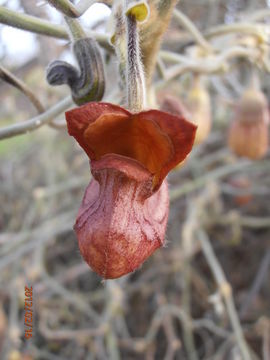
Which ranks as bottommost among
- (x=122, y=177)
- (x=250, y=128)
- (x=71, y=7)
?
(x=122, y=177)

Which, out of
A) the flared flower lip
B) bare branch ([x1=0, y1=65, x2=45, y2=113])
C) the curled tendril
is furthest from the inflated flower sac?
bare branch ([x1=0, y1=65, x2=45, y2=113])

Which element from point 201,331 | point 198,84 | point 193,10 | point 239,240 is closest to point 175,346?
point 201,331

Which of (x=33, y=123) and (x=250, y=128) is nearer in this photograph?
(x=33, y=123)

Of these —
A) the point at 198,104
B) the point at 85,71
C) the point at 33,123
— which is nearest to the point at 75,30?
the point at 85,71

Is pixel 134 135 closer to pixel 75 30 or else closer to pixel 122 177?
pixel 122 177

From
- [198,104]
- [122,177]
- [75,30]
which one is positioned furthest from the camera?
[198,104]

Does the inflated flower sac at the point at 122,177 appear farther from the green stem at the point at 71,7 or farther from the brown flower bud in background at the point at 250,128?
the brown flower bud in background at the point at 250,128

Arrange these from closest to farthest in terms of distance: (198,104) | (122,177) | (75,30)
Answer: (122,177)
(75,30)
(198,104)

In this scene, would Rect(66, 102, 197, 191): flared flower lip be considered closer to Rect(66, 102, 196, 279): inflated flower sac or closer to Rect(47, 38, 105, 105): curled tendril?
Rect(66, 102, 196, 279): inflated flower sac
